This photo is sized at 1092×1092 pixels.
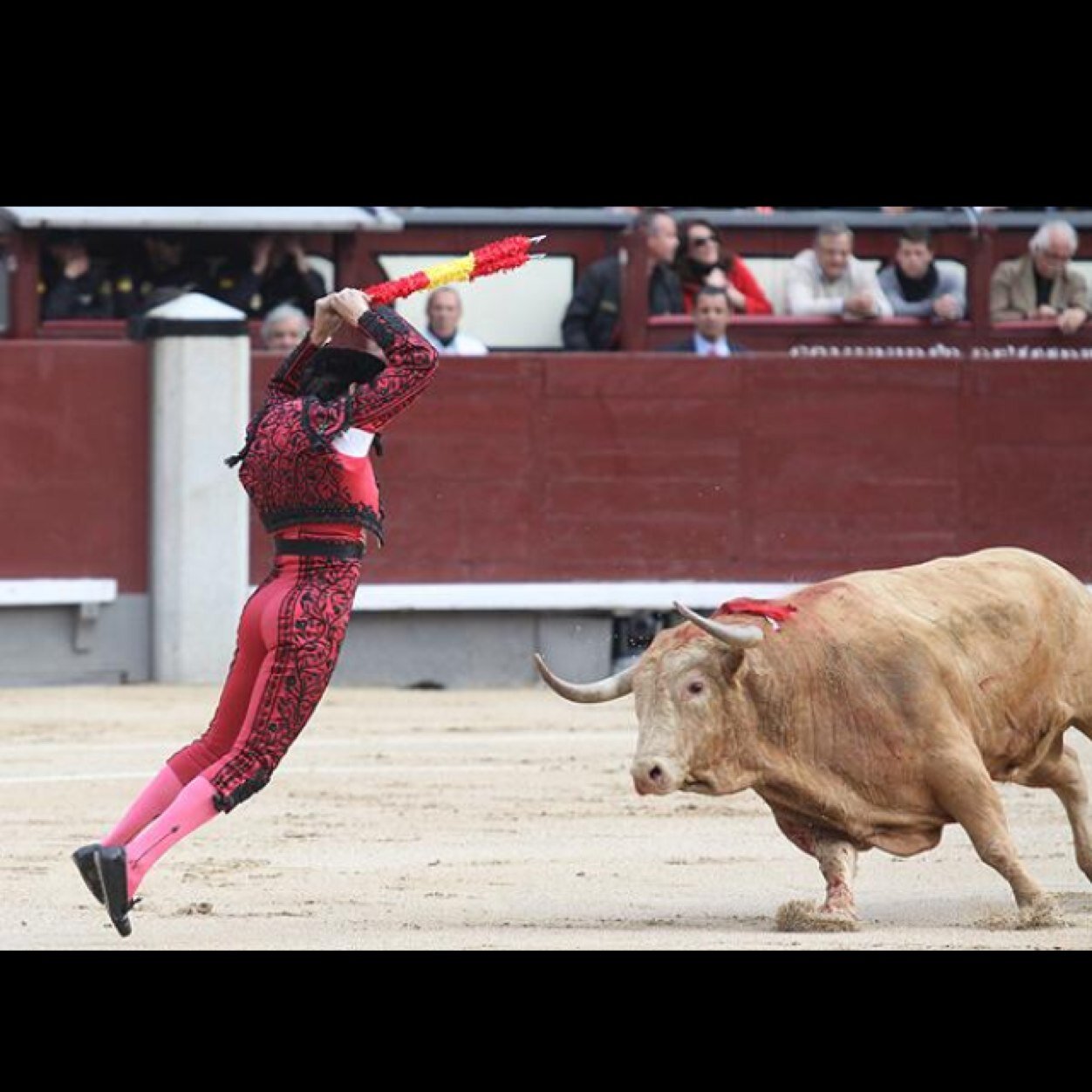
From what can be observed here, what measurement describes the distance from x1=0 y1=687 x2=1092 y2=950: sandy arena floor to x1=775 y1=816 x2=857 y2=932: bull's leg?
0.06 meters

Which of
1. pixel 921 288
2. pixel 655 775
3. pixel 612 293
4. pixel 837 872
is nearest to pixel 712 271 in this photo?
pixel 612 293

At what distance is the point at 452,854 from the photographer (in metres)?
7.83

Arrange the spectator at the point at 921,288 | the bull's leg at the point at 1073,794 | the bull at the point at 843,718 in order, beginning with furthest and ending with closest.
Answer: the spectator at the point at 921,288
the bull's leg at the point at 1073,794
the bull at the point at 843,718

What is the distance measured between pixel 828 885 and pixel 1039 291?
6.42m

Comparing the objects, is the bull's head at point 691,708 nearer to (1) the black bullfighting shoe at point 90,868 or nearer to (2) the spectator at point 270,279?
(1) the black bullfighting shoe at point 90,868

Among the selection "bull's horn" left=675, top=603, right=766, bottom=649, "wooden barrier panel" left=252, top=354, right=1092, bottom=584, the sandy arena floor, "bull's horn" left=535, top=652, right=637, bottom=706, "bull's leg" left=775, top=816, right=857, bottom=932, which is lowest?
the sandy arena floor

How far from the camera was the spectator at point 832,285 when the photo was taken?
1201 cm

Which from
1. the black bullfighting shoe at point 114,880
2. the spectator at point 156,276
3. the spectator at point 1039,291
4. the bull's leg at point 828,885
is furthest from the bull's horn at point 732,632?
the spectator at point 1039,291

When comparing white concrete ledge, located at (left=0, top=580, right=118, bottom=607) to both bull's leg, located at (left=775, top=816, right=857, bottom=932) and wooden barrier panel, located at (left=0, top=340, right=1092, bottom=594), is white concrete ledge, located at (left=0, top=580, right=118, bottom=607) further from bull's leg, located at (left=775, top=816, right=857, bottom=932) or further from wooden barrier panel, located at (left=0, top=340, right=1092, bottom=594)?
bull's leg, located at (left=775, top=816, right=857, bottom=932)

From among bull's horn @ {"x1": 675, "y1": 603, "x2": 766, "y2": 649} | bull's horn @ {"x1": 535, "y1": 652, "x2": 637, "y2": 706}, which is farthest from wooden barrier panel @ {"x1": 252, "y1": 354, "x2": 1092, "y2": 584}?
bull's horn @ {"x1": 675, "y1": 603, "x2": 766, "y2": 649}

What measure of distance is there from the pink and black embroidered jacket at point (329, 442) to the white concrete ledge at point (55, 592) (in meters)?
5.34

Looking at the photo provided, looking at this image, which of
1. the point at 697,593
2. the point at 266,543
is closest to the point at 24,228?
the point at 266,543

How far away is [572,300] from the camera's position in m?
12.0

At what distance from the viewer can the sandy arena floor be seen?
6441 mm
